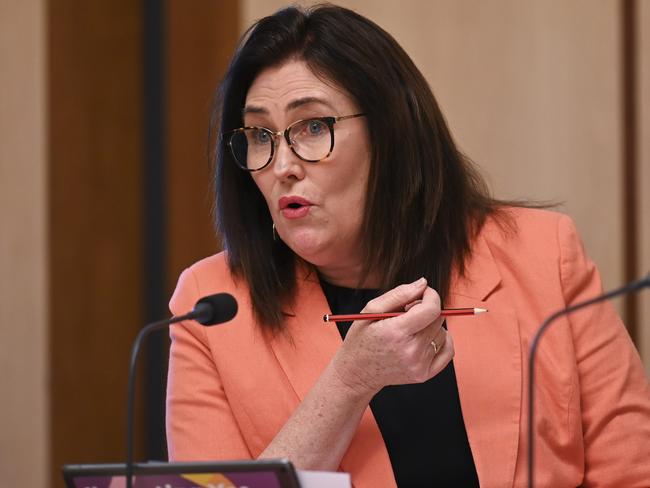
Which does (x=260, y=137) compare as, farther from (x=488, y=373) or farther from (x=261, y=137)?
(x=488, y=373)

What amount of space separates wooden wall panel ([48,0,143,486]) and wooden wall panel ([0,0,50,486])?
0.05 metres

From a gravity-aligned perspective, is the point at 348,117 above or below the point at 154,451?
above

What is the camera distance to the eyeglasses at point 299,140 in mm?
2168

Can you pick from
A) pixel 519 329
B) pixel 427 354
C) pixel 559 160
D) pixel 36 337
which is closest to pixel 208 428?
pixel 427 354

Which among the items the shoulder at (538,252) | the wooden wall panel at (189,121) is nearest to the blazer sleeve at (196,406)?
the shoulder at (538,252)

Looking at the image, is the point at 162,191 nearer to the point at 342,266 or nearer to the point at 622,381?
the point at 342,266

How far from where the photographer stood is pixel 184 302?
2295 millimetres

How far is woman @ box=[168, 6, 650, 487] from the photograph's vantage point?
2084mm

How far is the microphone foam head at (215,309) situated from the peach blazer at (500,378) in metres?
0.47

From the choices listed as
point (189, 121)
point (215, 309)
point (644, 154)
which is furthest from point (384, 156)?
point (189, 121)

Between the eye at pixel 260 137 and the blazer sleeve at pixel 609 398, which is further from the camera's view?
the eye at pixel 260 137

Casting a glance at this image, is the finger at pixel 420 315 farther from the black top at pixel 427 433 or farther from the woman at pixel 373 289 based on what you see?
the black top at pixel 427 433

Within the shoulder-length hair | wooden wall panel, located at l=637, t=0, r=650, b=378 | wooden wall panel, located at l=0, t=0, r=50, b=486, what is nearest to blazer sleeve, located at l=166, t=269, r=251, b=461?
the shoulder-length hair

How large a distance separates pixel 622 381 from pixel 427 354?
43 centimetres
